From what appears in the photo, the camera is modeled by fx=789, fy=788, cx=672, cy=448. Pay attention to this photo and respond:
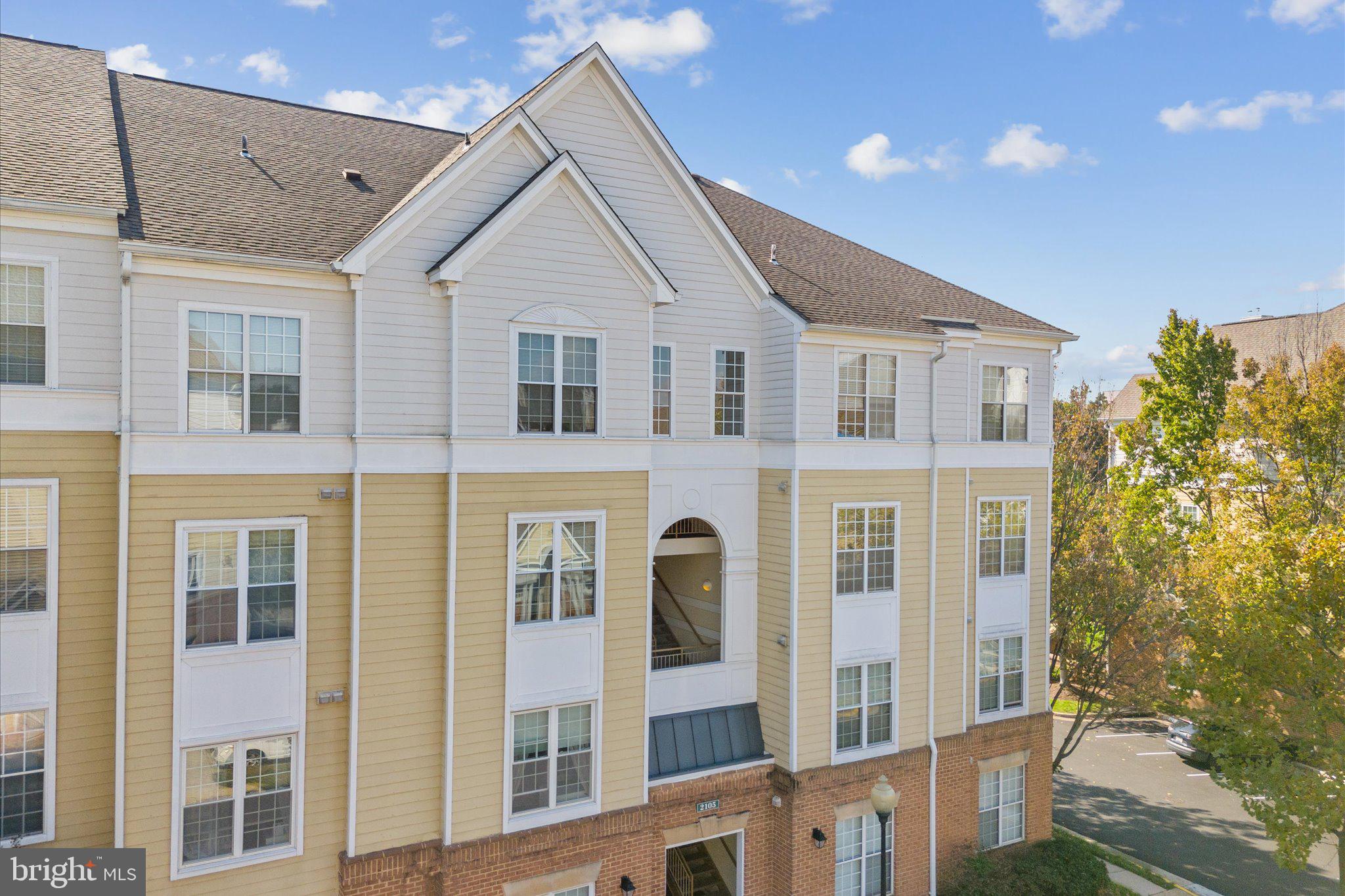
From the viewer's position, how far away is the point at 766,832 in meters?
16.2

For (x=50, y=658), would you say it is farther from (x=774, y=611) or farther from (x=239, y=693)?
(x=774, y=611)

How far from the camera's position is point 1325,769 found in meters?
16.2

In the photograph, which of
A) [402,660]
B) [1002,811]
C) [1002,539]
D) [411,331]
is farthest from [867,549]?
[411,331]

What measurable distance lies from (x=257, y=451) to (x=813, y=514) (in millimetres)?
10281

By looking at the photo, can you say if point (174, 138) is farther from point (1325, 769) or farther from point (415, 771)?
point (1325, 769)

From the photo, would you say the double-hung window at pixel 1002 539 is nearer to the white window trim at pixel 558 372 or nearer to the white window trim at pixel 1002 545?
the white window trim at pixel 1002 545

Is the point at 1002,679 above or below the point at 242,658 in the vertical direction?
below

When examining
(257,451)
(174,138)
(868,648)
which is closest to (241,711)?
(257,451)

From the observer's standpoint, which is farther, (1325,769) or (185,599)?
(1325,769)

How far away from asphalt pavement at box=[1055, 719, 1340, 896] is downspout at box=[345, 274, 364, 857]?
2039 centimetres

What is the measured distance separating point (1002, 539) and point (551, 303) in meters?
12.3

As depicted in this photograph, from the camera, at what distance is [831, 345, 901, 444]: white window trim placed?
16672mm

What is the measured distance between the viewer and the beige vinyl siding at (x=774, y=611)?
16156 mm

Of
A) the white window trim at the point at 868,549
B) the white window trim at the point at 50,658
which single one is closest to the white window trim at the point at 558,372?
the white window trim at the point at 868,549
